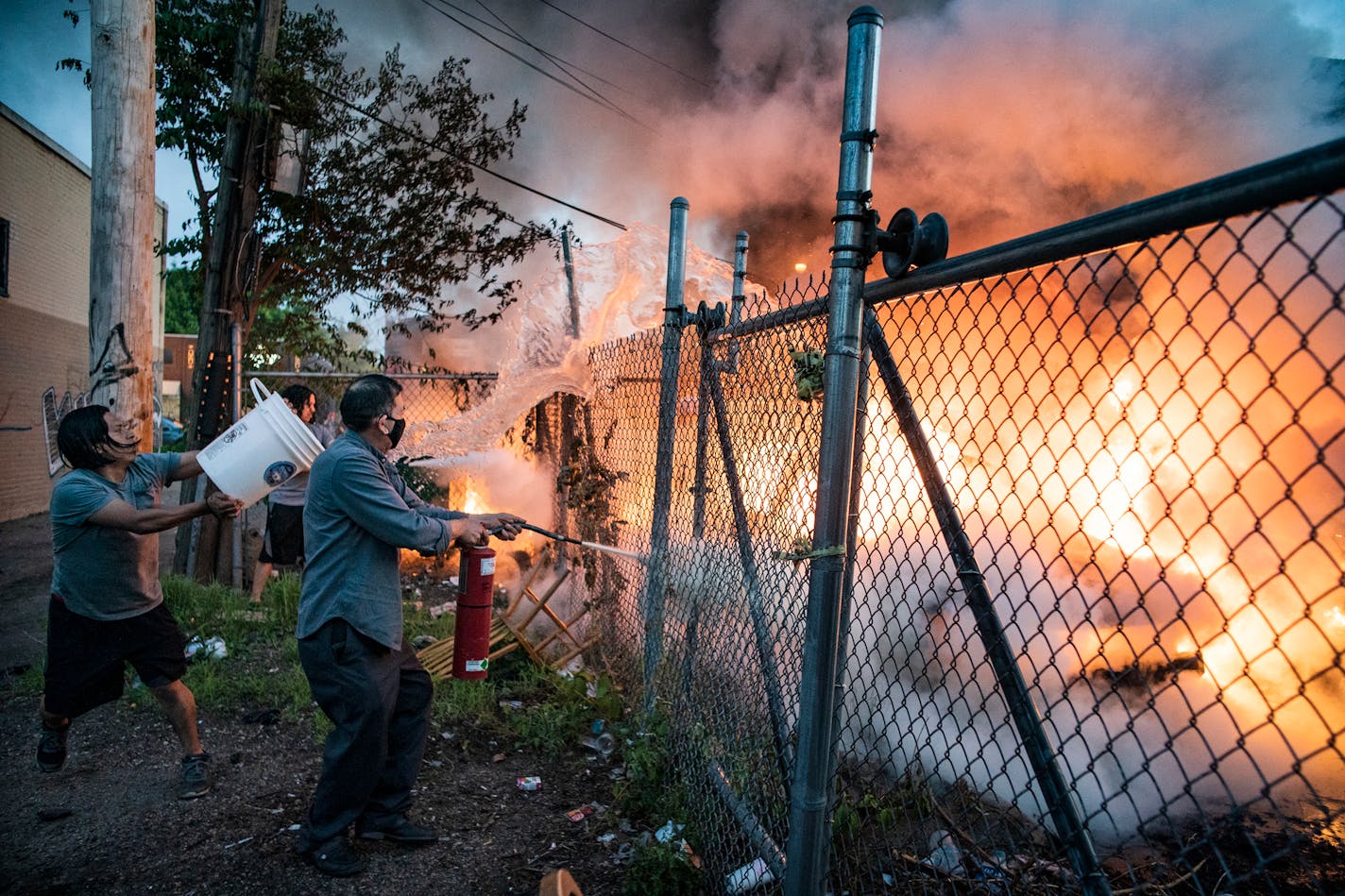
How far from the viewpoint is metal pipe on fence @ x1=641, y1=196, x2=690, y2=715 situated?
412 centimetres

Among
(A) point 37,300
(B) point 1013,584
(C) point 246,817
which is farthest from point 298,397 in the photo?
(A) point 37,300

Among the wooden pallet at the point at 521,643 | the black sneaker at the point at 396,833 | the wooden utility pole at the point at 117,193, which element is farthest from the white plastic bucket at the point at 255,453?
the wooden pallet at the point at 521,643

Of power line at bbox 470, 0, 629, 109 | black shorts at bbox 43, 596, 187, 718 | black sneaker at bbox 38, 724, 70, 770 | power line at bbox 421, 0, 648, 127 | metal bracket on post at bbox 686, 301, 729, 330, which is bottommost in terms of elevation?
black sneaker at bbox 38, 724, 70, 770

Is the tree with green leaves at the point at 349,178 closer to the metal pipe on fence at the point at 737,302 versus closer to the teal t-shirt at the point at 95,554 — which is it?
the teal t-shirt at the point at 95,554

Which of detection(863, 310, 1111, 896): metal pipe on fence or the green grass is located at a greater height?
detection(863, 310, 1111, 896): metal pipe on fence

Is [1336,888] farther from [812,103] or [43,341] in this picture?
[43,341]

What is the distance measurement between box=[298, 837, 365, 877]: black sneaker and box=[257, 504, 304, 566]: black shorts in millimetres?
3488

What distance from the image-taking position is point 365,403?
11.8 ft

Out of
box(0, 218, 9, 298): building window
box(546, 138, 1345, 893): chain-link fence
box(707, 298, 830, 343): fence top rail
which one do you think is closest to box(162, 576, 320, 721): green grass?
box(546, 138, 1345, 893): chain-link fence

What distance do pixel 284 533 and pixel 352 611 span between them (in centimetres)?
359

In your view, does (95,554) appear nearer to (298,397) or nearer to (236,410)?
(298,397)

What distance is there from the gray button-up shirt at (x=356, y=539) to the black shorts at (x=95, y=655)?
118 cm

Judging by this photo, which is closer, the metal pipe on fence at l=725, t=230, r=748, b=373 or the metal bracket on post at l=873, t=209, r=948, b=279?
the metal bracket on post at l=873, t=209, r=948, b=279

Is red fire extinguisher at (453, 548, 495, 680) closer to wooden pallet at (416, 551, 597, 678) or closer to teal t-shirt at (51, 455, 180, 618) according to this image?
wooden pallet at (416, 551, 597, 678)
